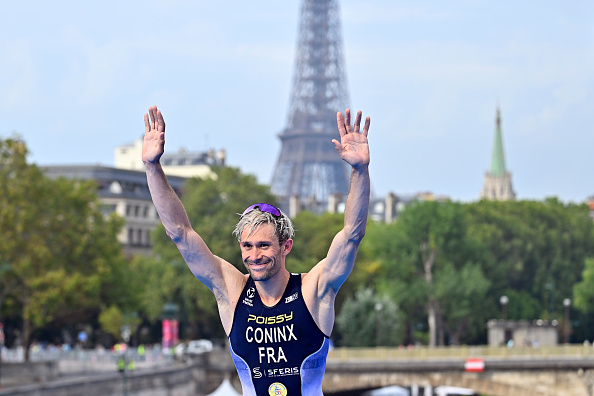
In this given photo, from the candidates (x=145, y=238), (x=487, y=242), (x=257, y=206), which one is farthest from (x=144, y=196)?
(x=257, y=206)

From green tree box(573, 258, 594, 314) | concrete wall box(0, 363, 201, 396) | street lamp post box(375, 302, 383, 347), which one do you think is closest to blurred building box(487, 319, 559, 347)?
street lamp post box(375, 302, 383, 347)

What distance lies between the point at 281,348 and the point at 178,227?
0.89m

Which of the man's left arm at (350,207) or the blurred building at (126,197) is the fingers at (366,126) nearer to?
the man's left arm at (350,207)

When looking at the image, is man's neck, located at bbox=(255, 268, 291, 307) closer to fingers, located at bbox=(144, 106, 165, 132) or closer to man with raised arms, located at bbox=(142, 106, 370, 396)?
man with raised arms, located at bbox=(142, 106, 370, 396)

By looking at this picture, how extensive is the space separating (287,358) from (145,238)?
14305 cm

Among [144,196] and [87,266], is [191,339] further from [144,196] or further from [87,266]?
[144,196]

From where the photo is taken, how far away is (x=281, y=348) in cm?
784

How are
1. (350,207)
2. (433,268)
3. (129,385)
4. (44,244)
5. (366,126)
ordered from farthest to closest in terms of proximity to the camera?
(433,268) → (44,244) → (129,385) → (350,207) → (366,126)

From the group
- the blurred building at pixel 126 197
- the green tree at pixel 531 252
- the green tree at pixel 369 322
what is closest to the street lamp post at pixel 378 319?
the green tree at pixel 369 322

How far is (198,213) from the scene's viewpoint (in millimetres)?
97062

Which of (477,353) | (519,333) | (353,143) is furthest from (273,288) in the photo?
(519,333)

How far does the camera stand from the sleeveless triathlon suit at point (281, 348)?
7.85 m

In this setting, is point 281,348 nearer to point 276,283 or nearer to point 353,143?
point 276,283

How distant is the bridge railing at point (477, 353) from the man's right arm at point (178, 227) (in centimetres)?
6857
